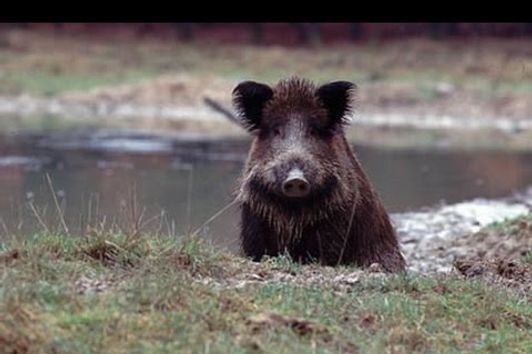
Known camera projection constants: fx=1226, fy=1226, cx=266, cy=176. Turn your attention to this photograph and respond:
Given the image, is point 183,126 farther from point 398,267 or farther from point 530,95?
point 398,267

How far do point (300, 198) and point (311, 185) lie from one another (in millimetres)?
145

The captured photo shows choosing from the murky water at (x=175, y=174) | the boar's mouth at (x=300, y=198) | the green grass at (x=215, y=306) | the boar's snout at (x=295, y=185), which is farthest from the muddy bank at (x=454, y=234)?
the green grass at (x=215, y=306)

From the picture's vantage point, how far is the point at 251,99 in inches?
374

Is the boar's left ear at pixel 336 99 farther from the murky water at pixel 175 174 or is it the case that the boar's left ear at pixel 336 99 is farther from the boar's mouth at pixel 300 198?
the murky water at pixel 175 174

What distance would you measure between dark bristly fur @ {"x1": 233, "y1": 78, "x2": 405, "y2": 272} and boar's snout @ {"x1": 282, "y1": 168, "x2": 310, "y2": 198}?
87 millimetres

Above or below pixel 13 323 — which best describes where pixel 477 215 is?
below

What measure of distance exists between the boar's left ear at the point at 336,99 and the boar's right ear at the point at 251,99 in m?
0.41

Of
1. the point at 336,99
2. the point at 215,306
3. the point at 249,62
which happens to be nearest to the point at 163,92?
the point at 249,62

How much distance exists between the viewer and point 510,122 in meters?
32.6

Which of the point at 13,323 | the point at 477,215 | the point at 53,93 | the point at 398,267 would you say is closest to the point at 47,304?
the point at 13,323

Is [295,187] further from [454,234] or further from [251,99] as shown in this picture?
[454,234]

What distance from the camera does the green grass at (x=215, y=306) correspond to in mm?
5758

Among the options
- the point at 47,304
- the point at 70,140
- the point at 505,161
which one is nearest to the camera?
the point at 47,304

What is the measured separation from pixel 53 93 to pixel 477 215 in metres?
22.8
